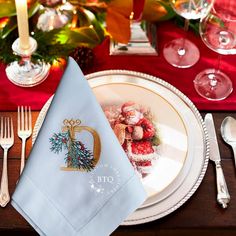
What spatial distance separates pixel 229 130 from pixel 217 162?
8cm

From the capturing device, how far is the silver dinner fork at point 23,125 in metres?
0.93

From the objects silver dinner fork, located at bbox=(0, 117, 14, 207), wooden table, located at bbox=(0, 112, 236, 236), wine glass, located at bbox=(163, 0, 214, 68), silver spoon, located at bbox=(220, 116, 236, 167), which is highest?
wine glass, located at bbox=(163, 0, 214, 68)

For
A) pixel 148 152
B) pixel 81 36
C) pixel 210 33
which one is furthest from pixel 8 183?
pixel 210 33

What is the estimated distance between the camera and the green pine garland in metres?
0.66

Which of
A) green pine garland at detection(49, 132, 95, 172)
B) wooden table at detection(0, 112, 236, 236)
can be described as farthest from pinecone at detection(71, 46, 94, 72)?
green pine garland at detection(49, 132, 95, 172)

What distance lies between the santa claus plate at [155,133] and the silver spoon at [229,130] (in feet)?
0.15

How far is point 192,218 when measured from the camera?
2.80 ft

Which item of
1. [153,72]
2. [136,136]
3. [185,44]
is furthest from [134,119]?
[185,44]

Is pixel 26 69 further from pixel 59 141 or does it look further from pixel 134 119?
pixel 59 141

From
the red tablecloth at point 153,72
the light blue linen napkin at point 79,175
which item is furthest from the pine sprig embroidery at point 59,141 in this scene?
the red tablecloth at point 153,72

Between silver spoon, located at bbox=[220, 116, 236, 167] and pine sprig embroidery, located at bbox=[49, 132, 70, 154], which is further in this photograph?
silver spoon, located at bbox=[220, 116, 236, 167]

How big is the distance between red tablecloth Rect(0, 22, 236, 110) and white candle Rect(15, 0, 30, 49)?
92 mm

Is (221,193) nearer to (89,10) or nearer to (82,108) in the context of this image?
(82,108)

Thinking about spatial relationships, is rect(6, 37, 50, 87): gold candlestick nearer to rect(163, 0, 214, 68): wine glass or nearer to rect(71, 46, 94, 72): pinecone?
rect(71, 46, 94, 72): pinecone
